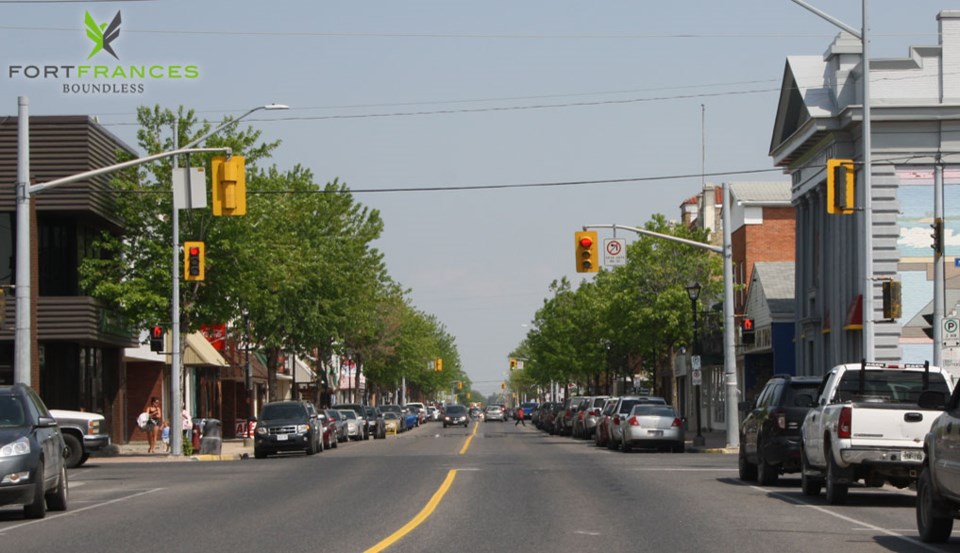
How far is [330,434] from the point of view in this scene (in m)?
52.7

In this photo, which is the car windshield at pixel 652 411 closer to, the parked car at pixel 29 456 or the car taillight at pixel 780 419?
the car taillight at pixel 780 419

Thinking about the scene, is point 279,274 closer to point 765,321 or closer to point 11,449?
point 765,321

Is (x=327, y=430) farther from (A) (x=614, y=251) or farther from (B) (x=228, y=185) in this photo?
(B) (x=228, y=185)

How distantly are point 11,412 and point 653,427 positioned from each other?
25.0 metres

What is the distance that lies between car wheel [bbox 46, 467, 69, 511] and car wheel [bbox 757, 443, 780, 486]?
11472mm

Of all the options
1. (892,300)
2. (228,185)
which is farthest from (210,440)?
(892,300)

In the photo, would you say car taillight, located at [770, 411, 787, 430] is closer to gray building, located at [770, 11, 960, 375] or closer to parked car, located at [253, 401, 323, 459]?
gray building, located at [770, 11, 960, 375]

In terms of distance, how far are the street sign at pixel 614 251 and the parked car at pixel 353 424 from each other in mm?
19883

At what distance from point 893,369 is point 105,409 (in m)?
35.9

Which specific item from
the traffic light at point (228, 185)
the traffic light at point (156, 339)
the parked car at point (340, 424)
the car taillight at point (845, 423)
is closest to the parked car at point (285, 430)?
the traffic light at point (156, 339)

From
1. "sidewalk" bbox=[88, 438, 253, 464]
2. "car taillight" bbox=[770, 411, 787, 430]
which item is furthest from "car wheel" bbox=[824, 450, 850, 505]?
"sidewalk" bbox=[88, 438, 253, 464]

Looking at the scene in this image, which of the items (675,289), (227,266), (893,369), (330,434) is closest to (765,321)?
(675,289)

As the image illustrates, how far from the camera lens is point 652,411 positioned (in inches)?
1677

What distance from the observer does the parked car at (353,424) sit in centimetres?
6585
